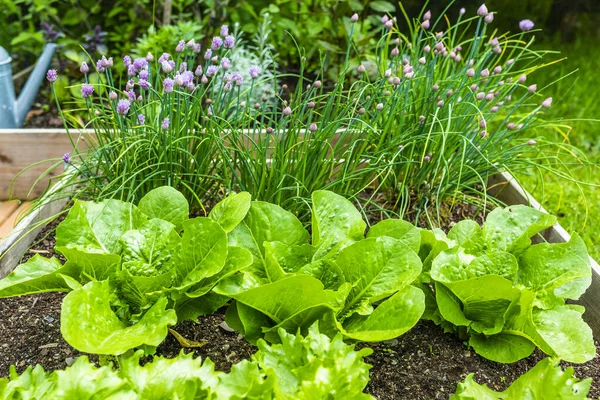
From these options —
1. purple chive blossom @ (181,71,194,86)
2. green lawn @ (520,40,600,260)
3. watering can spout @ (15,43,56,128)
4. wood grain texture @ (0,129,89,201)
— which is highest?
purple chive blossom @ (181,71,194,86)

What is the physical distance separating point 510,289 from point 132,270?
90 cm

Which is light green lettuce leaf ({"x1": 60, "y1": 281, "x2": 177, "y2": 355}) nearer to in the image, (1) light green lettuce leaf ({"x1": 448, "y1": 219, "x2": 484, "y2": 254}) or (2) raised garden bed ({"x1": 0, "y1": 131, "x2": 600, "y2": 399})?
(2) raised garden bed ({"x1": 0, "y1": 131, "x2": 600, "y2": 399})

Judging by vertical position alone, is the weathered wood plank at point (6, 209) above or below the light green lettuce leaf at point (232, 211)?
below

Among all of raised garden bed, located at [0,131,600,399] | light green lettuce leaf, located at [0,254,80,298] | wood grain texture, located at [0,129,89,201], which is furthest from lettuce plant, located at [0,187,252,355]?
wood grain texture, located at [0,129,89,201]

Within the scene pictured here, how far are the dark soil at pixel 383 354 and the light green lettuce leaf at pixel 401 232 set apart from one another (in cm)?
27

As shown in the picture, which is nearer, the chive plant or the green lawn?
the chive plant

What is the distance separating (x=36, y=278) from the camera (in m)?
1.35

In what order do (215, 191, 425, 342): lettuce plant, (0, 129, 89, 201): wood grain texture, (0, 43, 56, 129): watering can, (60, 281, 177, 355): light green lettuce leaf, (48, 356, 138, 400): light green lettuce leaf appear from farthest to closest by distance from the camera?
(0, 43, 56, 129): watering can < (0, 129, 89, 201): wood grain texture < (215, 191, 425, 342): lettuce plant < (60, 281, 177, 355): light green lettuce leaf < (48, 356, 138, 400): light green lettuce leaf

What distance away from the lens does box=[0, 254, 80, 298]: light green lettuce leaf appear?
134 cm

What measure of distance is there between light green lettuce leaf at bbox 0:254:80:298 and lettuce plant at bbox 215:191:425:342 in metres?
0.39

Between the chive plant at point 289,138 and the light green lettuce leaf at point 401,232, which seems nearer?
the light green lettuce leaf at point 401,232

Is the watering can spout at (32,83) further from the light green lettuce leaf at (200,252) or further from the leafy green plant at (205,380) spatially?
the leafy green plant at (205,380)

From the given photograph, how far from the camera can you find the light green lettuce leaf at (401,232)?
1502 millimetres

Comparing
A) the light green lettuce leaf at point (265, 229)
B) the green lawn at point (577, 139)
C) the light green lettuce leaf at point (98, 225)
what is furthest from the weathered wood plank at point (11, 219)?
the green lawn at point (577, 139)
